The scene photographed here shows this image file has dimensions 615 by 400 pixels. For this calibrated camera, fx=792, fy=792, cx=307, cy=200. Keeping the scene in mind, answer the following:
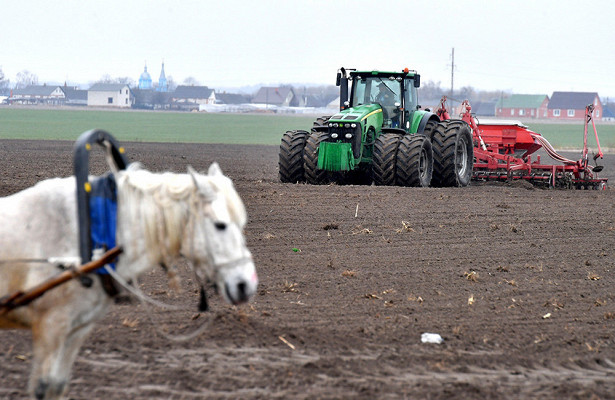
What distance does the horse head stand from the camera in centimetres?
432

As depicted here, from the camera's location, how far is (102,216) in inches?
177

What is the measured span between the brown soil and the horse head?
1.65m

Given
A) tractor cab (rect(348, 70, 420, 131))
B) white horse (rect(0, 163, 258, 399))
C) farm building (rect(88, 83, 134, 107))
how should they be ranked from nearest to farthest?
1. white horse (rect(0, 163, 258, 399))
2. tractor cab (rect(348, 70, 420, 131))
3. farm building (rect(88, 83, 134, 107))

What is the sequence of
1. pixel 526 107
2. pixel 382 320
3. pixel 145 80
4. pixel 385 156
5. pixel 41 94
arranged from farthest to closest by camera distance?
1. pixel 145 80
2. pixel 41 94
3. pixel 526 107
4. pixel 385 156
5. pixel 382 320

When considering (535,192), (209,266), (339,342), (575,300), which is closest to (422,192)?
(535,192)

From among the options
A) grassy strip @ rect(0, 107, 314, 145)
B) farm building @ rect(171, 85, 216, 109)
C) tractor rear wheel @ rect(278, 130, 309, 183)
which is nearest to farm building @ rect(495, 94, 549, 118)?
farm building @ rect(171, 85, 216, 109)

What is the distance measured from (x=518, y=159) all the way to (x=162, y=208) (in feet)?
57.4

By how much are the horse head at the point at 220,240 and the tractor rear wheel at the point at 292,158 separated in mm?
13780

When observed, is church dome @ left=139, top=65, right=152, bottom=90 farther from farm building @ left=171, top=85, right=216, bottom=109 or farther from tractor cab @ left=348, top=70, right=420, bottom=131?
tractor cab @ left=348, top=70, right=420, bottom=131

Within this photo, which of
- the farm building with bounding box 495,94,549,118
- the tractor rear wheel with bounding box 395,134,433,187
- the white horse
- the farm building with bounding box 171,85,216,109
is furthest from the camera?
the farm building with bounding box 171,85,216,109

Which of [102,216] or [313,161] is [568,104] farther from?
[102,216]

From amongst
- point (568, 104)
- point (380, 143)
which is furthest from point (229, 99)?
point (380, 143)

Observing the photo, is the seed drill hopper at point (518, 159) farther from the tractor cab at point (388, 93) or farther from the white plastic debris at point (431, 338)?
the white plastic debris at point (431, 338)

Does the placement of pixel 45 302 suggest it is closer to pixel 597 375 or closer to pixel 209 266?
pixel 209 266
